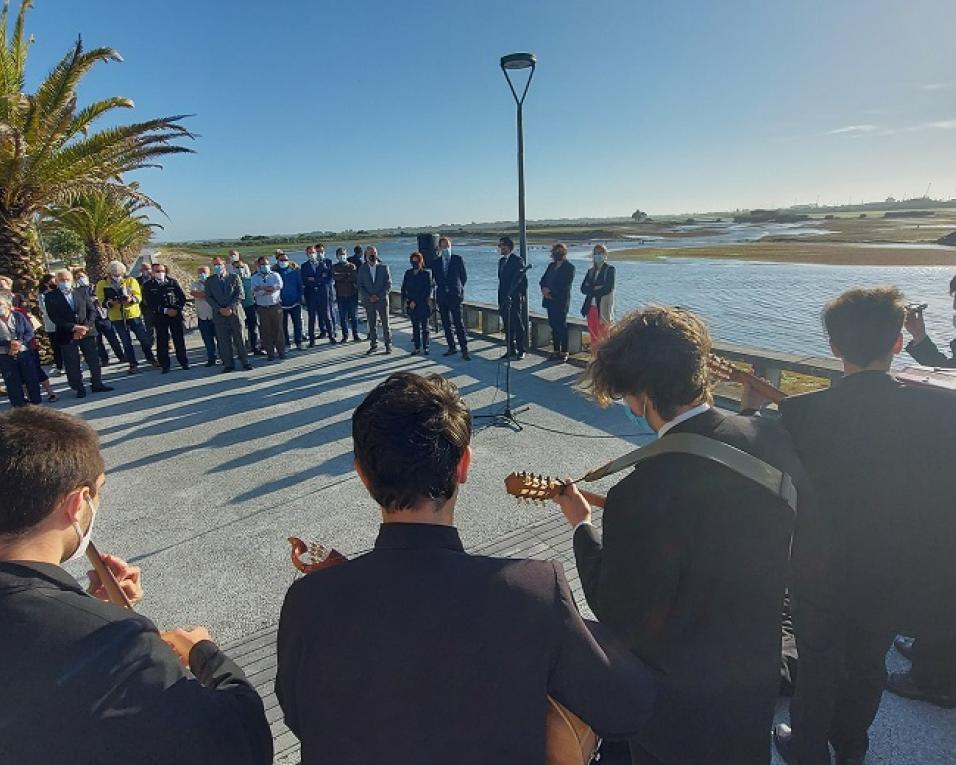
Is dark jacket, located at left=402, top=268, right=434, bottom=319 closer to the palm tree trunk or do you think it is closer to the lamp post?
the lamp post

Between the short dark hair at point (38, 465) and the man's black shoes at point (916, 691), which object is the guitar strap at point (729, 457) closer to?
the short dark hair at point (38, 465)

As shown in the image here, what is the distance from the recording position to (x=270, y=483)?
4.90 m

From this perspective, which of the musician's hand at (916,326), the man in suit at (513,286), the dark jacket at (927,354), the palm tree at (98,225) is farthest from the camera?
the palm tree at (98,225)

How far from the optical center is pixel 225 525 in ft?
13.9

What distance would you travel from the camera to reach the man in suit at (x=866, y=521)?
183 cm

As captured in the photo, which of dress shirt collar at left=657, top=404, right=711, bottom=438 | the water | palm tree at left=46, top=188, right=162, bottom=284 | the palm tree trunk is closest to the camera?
dress shirt collar at left=657, top=404, right=711, bottom=438

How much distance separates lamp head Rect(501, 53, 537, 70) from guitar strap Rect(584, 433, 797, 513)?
6765mm

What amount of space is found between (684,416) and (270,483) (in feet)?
14.0

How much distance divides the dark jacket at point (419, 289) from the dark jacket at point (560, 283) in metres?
1.99

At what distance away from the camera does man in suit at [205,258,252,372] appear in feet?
27.5

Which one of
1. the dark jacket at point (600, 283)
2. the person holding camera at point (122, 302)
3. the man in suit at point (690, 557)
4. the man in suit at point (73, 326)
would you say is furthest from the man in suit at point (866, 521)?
the person holding camera at point (122, 302)

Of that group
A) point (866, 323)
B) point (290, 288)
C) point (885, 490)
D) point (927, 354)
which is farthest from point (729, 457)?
point (290, 288)

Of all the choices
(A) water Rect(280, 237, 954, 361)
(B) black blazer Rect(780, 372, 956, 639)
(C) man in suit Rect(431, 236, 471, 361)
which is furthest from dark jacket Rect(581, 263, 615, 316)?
(B) black blazer Rect(780, 372, 956, 639)

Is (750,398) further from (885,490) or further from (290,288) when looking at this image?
(290,288)
